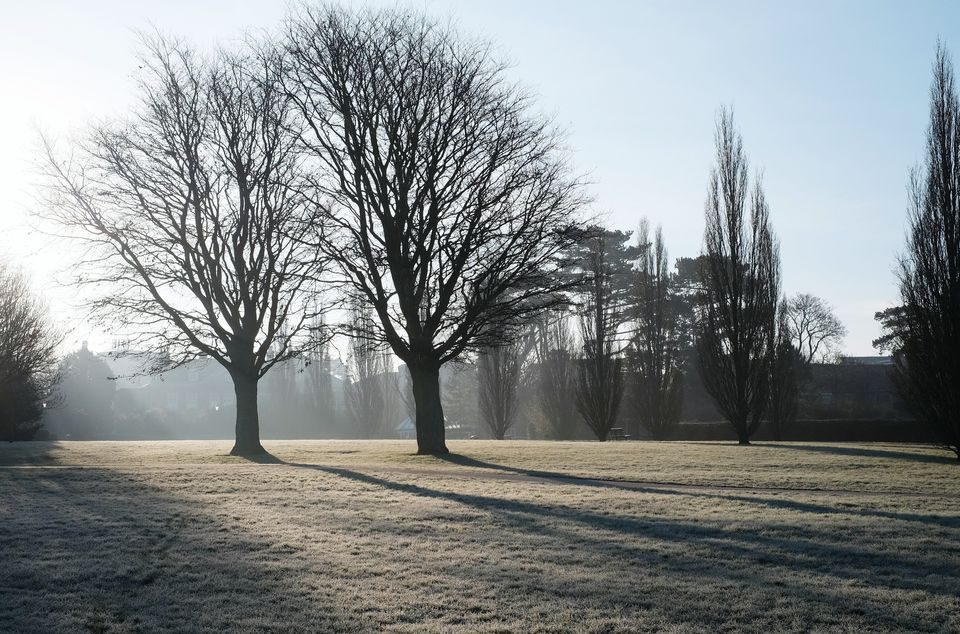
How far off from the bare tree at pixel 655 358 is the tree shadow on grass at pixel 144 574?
1319 inches

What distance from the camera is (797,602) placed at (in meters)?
8.01

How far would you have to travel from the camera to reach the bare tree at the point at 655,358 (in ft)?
142

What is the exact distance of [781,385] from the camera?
41500 mm

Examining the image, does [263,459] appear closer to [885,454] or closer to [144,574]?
[144,574]

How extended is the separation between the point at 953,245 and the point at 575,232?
10.8 meters

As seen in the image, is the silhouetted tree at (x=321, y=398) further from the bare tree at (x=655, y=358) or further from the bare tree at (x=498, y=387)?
the bare tree at (x=655, y=358)

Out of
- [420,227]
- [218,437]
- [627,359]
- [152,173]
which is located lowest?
[218,437]

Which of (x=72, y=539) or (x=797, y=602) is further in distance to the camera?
(x=72, y=539)

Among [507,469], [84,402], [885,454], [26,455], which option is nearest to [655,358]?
[885,454]

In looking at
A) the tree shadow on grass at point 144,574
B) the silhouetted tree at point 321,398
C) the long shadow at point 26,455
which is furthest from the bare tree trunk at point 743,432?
the silhouetted tree at point 321,398

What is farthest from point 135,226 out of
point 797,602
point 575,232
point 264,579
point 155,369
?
point 797,602

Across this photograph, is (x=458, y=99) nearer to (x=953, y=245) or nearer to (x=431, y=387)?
(x=431, y=387)

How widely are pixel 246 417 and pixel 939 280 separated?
2178cm

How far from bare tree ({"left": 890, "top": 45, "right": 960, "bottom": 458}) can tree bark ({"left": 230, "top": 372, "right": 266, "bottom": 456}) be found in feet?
67.5
